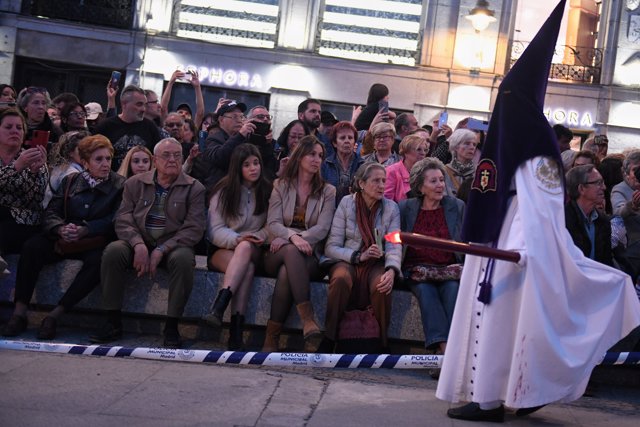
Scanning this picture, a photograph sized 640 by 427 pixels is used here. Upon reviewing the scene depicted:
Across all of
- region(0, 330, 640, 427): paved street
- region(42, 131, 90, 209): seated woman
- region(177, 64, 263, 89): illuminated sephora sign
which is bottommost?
region(0, 330, 640, 427): paved street

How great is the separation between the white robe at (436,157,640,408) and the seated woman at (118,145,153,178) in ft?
13.2

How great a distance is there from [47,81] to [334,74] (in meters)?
5.87

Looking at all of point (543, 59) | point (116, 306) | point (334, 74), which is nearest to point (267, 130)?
point (116, 306)

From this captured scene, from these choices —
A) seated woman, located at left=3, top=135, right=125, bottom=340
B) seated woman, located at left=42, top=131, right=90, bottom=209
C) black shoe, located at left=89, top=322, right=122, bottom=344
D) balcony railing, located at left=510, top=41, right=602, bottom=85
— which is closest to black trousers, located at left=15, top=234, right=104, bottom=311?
seated woman, located at left=3, top=135, right=125, bottom=340

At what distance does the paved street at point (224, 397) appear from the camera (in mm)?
5855

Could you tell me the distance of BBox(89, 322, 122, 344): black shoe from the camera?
8.15 meters

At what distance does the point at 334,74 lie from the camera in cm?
2039

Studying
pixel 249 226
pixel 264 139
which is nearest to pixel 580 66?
pixel 264 139

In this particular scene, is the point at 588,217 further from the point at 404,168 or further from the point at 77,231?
the point at 77,231

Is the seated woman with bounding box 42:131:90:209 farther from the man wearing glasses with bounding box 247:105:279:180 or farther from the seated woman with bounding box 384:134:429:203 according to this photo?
the seated woman with bounding box 384:134:429:203

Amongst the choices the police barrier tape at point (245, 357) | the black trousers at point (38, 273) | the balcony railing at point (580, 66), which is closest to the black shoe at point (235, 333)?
the police barrier tape at point (245, 357)

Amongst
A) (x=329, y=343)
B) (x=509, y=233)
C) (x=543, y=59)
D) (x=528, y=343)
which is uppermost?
(x=543, y=59)

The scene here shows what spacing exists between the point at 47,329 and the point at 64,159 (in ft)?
6.06

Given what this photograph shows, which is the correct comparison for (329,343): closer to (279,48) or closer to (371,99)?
(371,99)
